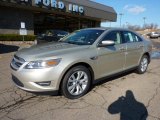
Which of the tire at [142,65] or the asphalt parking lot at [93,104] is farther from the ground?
the tire at [142,65]

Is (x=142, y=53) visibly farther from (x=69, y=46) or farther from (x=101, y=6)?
(x=101, y=6)

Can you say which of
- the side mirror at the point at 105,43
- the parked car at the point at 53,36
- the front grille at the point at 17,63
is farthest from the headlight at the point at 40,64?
the parked car at the point at 53,36

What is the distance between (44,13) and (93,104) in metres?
24.0

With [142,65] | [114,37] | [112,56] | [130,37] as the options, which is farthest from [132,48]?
[112,56]

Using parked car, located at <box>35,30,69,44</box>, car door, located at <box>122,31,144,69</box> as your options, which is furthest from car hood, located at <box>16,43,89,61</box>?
parked car, located at <box>35,30,69,44</box>

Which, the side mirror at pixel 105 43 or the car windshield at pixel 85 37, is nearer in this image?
the side mirror at pixel 105 43

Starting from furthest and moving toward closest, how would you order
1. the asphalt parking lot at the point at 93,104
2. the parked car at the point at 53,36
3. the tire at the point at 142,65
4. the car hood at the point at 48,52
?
the parked car at the point at 53,36 → the tire at the point at 142,65 → the car hood at the point at 48,52 → the asphalt parking lot at the point at 93,104

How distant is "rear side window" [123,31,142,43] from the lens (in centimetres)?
656

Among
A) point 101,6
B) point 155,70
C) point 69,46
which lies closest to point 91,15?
point 101,6

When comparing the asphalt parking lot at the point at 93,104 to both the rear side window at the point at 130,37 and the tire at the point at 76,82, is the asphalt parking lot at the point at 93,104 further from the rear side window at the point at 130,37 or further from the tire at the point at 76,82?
the rear side window at the point at 130,37

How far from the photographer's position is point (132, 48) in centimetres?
663

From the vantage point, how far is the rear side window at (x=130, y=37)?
656cm

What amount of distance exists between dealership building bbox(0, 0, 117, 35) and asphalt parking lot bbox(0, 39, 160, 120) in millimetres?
11833

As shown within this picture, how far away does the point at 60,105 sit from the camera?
179 inches
